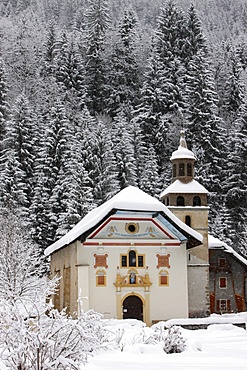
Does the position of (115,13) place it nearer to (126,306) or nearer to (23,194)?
(23,194)

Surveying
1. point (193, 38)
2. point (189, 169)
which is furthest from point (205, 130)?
point (189, 169)

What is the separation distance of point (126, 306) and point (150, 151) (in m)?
35.7

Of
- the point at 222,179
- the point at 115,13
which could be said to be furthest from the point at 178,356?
the point at 115,13

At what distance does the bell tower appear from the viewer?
3709 centimetres

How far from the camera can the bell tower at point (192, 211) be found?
1460 inches

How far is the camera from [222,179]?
6231cm

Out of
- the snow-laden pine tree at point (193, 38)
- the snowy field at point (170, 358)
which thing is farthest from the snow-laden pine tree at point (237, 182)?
the snowy field at point (170, 358)

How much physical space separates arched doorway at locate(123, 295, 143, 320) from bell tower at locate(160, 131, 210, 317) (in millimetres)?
6178

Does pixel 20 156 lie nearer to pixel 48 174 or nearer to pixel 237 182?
pixel 48 174

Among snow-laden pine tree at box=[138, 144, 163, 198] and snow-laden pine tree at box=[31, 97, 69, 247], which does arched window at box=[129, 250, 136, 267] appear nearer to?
snow-laden pine tree at box=[31, 97, 69, 247]

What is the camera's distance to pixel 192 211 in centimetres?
3881

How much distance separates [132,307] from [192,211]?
9611mm

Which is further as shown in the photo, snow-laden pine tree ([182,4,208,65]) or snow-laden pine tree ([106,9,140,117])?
snow-laden pine tree ([182,4,208,65])

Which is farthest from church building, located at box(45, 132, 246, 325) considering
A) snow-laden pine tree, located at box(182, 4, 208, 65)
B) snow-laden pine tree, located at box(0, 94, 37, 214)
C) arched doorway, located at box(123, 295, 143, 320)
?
snow-laden pine tree, located at box(182, 4, 208, 65)
